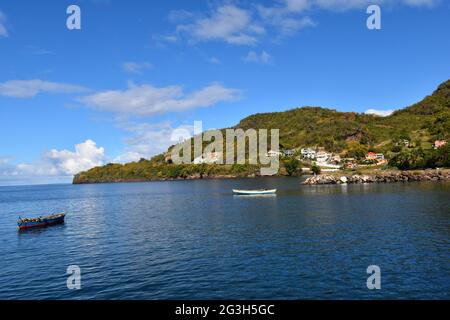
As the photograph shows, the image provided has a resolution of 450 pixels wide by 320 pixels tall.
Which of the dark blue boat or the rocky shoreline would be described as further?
the rocky shoreline

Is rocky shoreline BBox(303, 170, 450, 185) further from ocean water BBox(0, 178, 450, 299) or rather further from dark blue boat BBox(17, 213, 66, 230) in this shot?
dark blue boat BBox(17, 213, 66, 230)

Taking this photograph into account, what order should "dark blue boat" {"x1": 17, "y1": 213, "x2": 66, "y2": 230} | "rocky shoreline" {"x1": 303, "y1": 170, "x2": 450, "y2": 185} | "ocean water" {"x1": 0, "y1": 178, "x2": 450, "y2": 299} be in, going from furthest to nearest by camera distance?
"rocky shoreline" {"x1": 303, "y1": 170, "x2": 450, "y2": 185}
"dark blue boat" {"x1": 17, "y1": 213, "x2": 66, "y2": 230}
"ocean water" {"x1": 0, "y1": 178, "x2": 450, "y2": 299}

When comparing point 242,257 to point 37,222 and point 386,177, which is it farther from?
point 386,177

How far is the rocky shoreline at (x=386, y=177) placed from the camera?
16514cm

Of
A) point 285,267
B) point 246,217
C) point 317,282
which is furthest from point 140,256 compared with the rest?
point 246,217

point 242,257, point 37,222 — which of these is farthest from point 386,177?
point 37,222

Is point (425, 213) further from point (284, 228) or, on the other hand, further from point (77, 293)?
point (77, 293)

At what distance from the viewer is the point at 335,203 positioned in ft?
331

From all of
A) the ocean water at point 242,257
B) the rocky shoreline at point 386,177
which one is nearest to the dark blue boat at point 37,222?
the ocean water at point 242,257

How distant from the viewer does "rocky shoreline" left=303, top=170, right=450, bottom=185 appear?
542 ft

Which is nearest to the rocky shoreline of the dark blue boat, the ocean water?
the ocean water

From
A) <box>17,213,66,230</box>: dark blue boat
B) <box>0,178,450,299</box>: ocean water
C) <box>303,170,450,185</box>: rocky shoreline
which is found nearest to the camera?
<box>0,178,450,299</box>: ocean water

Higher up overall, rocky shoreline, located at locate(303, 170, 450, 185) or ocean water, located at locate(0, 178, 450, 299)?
rocky shoreline, located at locate(303, 170, 450, 185)
